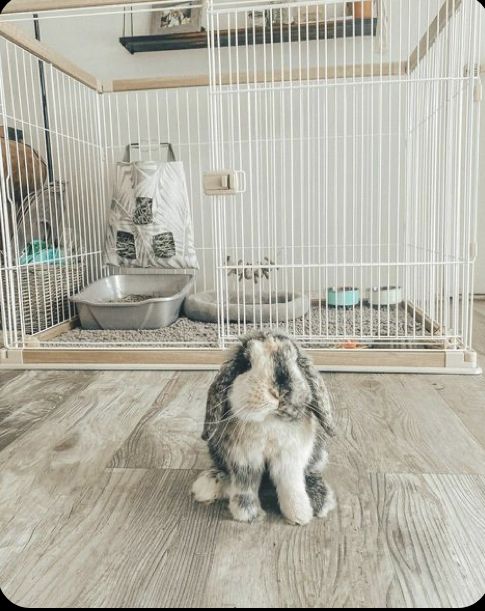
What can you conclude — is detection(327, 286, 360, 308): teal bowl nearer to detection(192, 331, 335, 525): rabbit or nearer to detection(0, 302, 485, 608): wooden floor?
detection(0, 302, 485, 608): wooden floor

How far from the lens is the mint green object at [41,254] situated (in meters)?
2.19

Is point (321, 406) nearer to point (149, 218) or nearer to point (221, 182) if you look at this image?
point (221, 182)

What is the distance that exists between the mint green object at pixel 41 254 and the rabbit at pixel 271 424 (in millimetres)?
1489

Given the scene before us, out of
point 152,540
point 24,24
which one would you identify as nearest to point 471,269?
point 152,540

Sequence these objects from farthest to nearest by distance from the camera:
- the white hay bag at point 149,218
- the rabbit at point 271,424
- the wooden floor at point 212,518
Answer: the white hay bag at point 149,218
the rabbit at point 271,424
the wooden floor at point 212,518

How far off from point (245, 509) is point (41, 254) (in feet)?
5.34

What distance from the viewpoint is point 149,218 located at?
241 cm

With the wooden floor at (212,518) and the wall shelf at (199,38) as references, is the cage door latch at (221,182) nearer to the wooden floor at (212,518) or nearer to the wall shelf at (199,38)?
the wooden floor at (212,518)

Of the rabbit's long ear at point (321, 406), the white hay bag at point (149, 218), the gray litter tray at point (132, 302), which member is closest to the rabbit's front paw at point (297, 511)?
the rabbit's long ear at point (321, 406)

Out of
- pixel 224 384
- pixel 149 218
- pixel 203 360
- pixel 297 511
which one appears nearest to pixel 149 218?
pixel 149 218

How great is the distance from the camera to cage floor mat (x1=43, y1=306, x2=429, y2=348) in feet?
6.20

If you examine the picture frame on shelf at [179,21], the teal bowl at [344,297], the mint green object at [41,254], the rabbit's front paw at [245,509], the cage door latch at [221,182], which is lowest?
the rabbit's front paw at [245,509]

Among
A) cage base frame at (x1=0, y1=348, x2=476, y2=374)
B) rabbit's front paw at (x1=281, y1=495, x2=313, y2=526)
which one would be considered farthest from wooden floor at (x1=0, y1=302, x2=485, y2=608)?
cage base frame at (x1=0, y1=348, x2=476, y2=374)

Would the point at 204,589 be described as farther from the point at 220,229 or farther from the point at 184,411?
the point at 220,229
